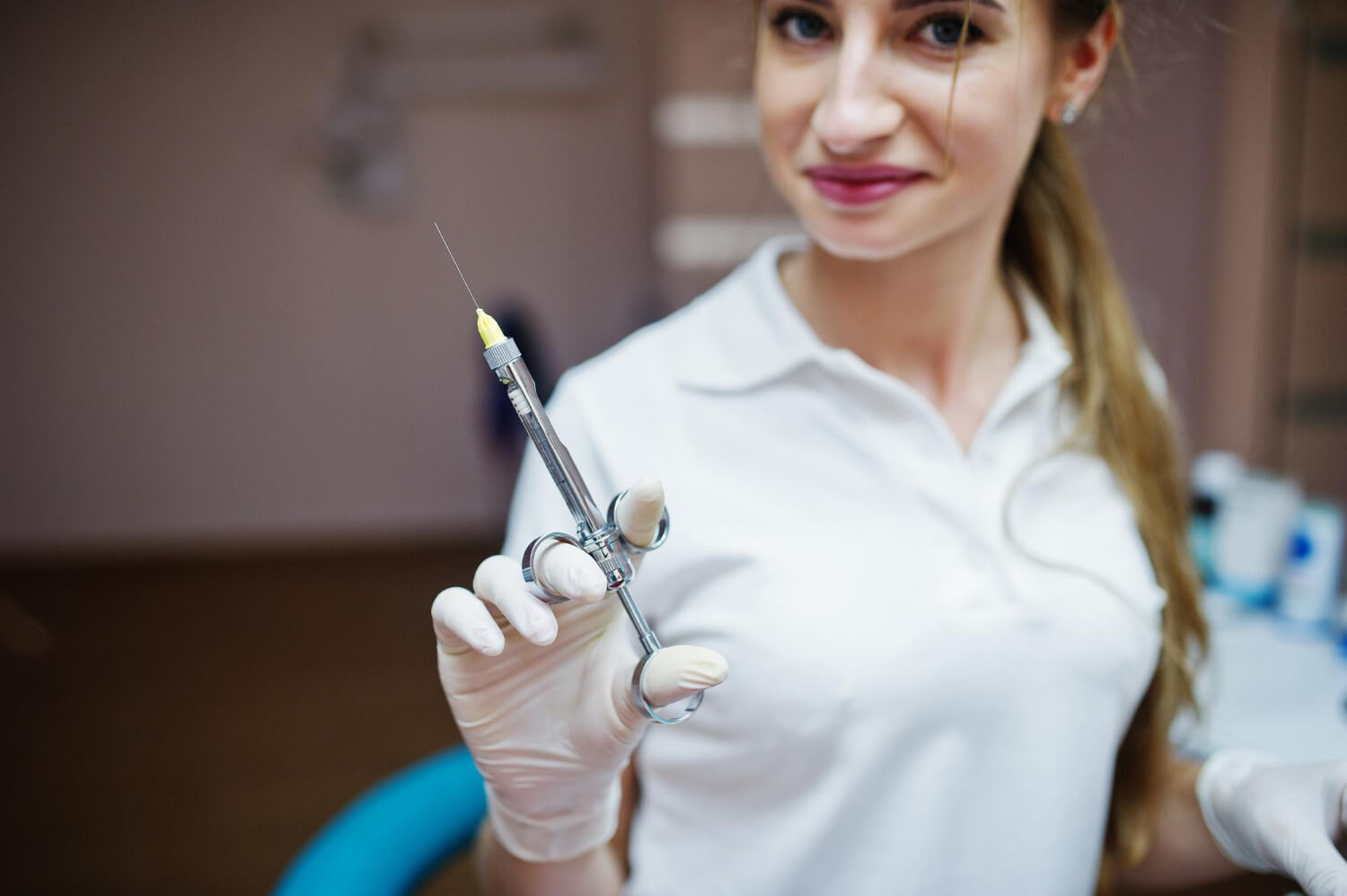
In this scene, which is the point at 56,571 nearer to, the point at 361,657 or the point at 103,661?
the point at 103,661

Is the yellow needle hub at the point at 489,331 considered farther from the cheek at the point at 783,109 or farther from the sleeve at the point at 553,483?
the cheek at the point at 783,109

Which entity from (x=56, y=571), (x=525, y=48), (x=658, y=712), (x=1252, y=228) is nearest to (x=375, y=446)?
(x=56, y=571)

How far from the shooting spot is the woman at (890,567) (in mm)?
729

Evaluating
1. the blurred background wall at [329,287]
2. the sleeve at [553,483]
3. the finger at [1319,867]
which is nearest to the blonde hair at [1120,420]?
the finger at [1319,867]

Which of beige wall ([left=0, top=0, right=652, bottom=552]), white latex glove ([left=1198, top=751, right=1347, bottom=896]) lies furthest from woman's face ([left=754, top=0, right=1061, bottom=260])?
beige wall ([left=0, top=0, right=652, bottom=552])

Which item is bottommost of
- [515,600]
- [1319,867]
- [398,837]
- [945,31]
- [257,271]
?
[1319,867]

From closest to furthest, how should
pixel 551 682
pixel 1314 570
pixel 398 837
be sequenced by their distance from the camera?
1. pixel 551 682
2. pixel 398 837
3. pixel 1314 570

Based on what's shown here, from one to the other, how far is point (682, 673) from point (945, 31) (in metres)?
0.49

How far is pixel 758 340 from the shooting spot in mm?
877

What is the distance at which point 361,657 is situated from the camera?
9.38 feet

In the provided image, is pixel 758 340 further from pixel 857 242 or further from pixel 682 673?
pixel 682 673

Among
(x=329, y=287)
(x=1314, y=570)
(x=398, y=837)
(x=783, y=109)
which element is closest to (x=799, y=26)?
(x=783, y=109)

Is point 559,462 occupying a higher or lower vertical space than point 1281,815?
higher

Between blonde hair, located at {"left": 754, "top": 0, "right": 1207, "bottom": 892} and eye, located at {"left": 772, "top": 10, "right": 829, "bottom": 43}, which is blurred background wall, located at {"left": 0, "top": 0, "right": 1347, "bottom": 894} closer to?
blonde hair, located at {"left": 754, "top": 0, "right": 1207, "bottom": 892}
